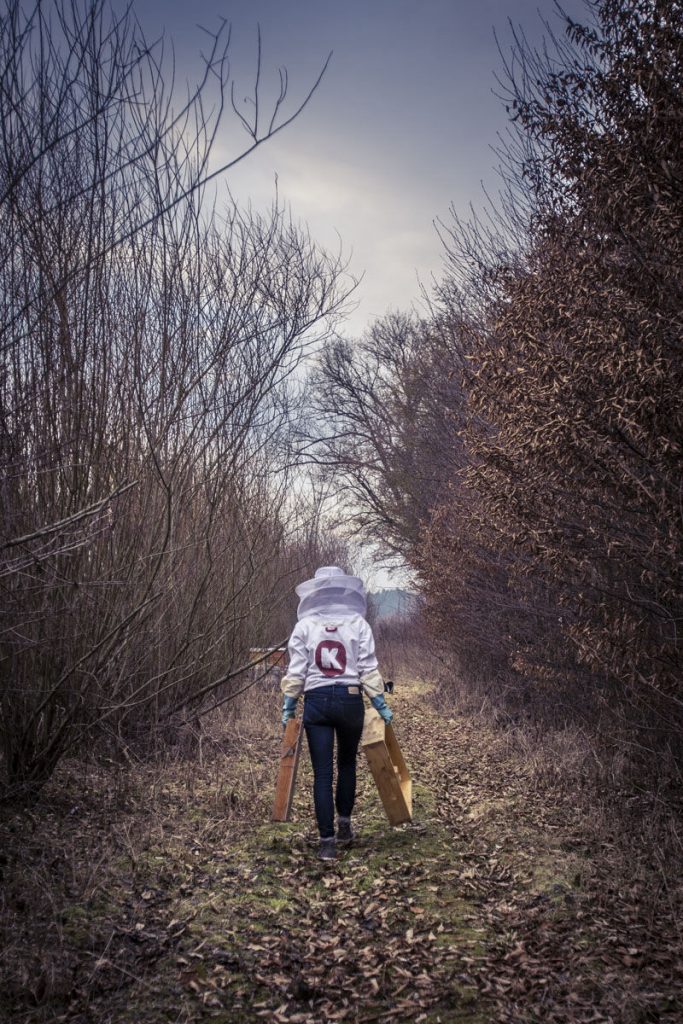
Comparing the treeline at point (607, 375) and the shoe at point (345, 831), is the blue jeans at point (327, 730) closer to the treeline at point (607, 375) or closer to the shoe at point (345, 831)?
the shoe at point (345, 831)

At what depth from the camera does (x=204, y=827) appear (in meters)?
6.71

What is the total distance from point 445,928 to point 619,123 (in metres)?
5.46

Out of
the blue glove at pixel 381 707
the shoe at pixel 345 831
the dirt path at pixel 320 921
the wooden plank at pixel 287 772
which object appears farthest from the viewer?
the wooden plank at pixel 287 772

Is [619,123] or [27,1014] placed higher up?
[619,123]

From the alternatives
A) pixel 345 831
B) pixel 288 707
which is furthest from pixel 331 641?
pixel 345 831

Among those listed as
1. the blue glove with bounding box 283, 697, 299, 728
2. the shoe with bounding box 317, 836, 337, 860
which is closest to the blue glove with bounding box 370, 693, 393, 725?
the blue glove with bounding box 283, 697, 299, 728

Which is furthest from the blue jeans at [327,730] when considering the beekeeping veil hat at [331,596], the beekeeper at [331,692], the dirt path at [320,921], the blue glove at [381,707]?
the beekeeping veil hat at [331,596]

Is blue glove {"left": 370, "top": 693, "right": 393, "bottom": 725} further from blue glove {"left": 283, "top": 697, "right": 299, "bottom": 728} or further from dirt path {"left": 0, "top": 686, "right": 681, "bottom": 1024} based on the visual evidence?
dirt path {"left": 0, "top": 686, "right": 681, "bottom": 1024}

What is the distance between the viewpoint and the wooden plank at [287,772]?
22.5 feet

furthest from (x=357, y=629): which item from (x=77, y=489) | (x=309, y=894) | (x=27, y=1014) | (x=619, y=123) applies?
(x=619, y=123)

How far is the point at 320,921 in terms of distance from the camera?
5137 millimetres

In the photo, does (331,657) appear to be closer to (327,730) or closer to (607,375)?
(327,730)

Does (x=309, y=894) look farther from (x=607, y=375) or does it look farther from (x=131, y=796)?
(x=607, y=375)

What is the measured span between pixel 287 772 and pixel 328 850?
814 millimetres
